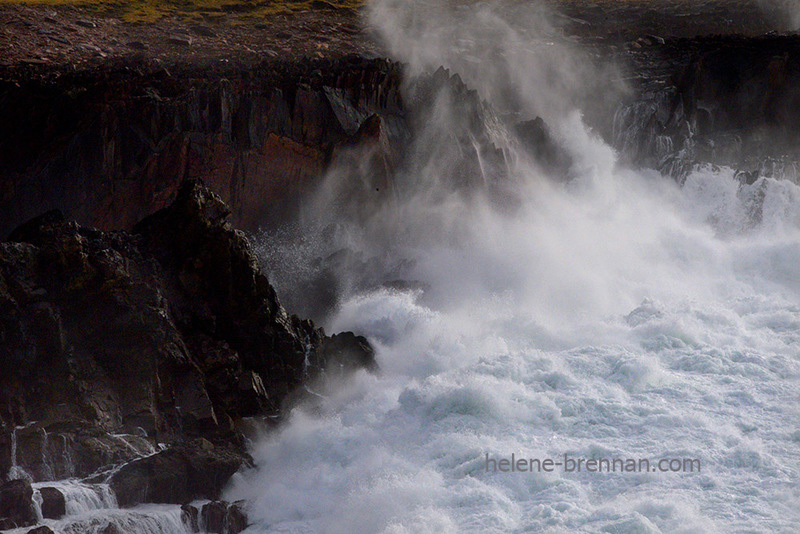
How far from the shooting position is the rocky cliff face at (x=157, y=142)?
96.2 ft

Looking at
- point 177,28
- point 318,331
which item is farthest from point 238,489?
point 177,28

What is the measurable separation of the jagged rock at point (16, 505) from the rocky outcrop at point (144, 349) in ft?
3.10

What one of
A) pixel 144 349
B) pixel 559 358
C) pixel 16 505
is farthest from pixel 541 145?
pixel 16 505

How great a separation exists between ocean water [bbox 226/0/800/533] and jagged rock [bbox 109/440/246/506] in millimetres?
718

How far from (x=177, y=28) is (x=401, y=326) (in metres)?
31.9

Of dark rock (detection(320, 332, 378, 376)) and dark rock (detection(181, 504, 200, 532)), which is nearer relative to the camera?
dark rock (detection(181, 504, 200, 532))

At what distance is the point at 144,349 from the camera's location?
814 inches

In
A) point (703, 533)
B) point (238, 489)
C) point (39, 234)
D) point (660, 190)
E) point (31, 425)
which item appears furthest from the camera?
point (660, 190)

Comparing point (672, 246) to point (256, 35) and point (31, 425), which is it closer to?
point (31, 425)

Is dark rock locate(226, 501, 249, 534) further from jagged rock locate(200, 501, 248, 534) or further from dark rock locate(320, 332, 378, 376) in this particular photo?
dark rock locate(320, 332, 378, 376)

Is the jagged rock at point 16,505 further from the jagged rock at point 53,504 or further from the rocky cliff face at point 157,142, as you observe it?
the rocky cliff face at point 157,142

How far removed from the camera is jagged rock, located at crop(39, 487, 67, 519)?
16.4 m

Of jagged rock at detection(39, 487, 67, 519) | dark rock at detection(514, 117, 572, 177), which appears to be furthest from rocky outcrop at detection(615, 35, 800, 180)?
jagged rock at detection(39, 487, 67, 519)

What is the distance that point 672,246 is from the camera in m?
36.0
